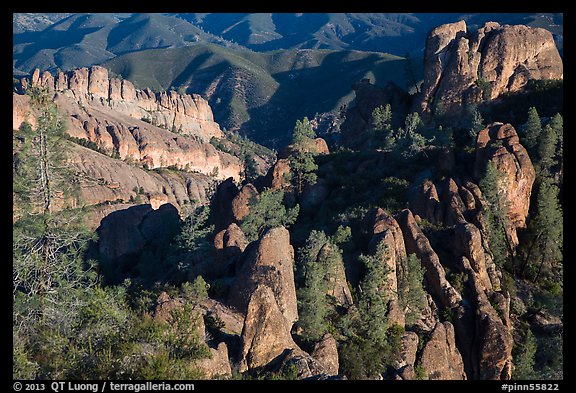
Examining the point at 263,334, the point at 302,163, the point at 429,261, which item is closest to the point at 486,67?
the point at 302,163

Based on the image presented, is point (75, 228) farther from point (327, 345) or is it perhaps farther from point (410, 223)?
point (410, 223)

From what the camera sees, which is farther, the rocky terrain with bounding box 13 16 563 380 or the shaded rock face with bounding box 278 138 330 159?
the shaded rock face with bounding box 278 138 330 159

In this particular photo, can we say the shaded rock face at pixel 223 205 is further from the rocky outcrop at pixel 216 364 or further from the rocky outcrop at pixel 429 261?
the rocky outcrop at pixel 216 364

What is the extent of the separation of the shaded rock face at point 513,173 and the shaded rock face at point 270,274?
26.9 meters

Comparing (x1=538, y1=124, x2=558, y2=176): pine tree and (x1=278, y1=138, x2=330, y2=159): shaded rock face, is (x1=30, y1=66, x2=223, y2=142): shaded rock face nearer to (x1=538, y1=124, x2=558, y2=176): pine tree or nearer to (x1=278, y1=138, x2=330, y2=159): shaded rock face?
(x1=278, y1=138, x2=330, y2=159): shaded rock face

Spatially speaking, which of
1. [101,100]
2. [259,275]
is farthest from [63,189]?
[101,100]

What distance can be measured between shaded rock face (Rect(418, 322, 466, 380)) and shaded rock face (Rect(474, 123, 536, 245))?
742 inches

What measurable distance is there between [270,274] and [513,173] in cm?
3125

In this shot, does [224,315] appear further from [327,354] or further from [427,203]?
[427,203]

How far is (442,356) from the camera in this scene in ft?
107

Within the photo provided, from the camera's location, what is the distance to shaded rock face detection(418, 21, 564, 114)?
3004 inches

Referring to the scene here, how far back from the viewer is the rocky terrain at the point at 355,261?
71.8 ft

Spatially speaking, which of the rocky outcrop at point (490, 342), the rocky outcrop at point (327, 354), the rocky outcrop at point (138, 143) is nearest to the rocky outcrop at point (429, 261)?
the rocky outcrop at point (490, 342)

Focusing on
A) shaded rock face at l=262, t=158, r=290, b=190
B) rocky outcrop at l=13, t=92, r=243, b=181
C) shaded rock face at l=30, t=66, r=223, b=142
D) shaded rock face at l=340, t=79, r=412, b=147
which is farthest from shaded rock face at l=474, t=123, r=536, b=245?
shaded rock face at l=30, t=66, r=223, b=142
